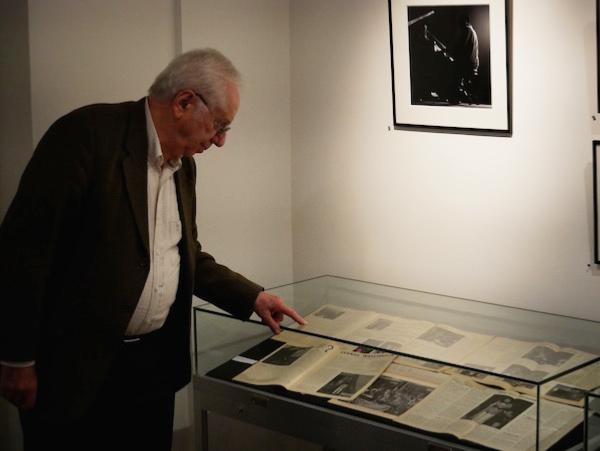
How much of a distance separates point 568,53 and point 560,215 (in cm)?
60

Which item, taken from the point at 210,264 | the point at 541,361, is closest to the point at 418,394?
the point at 541,361

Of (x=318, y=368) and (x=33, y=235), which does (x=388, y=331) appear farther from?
(x=33, y=235)

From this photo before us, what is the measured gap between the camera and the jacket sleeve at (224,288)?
3.18 metres

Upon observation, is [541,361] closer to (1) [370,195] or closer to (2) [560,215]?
(2) [560,215]

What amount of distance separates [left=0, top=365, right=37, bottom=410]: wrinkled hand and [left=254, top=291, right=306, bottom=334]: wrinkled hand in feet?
2.67

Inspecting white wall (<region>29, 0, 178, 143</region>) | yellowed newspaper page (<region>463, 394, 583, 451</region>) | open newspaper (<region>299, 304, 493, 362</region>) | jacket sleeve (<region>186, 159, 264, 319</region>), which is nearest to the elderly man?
jacket sleeve (<region>186, 159, 264, 319</region>)

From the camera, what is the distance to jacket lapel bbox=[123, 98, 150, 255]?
107 inches

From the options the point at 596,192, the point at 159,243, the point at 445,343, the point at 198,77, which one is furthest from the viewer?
the point at 596,192

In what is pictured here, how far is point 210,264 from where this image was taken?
3.23 meters

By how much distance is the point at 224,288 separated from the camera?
3.19 meters

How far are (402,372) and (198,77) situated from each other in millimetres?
1120

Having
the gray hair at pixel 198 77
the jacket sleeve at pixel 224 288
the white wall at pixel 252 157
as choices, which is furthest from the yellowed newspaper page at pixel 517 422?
the white wall at pixel 252 157

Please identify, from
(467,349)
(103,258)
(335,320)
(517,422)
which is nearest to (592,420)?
(517,422)

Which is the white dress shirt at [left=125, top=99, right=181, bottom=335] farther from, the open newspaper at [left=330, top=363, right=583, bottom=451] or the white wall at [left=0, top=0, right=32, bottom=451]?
the white wall at [left=0, top=0, right=32, bottom=451]
